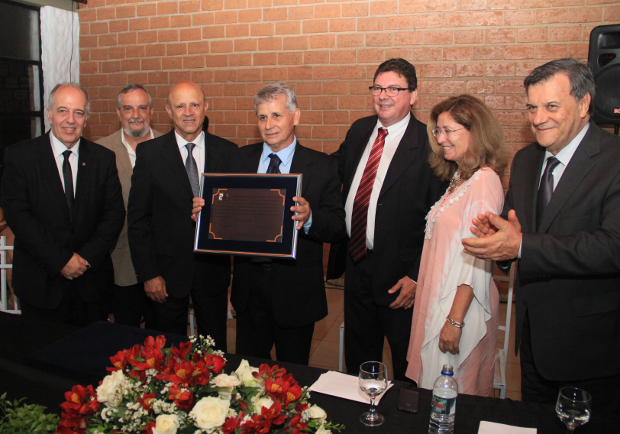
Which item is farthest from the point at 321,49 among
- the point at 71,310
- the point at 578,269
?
the point at 578,269

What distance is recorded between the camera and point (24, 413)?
41.5 inches

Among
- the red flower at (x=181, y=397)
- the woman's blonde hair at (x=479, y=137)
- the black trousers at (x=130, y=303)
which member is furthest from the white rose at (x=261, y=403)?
the black trousers at (x=130, y=303)

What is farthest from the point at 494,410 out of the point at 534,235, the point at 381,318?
the point at 381,318

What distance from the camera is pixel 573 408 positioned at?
4.40ft

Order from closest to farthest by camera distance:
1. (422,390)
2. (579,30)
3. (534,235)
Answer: (422,390)
(534,235)
(579,30)

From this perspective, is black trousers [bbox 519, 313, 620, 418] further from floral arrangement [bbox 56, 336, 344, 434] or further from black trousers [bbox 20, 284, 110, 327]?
black trousers [bbox 20, 284, 110, 327]

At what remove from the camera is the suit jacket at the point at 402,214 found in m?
2.52

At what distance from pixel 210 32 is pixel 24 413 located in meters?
4.85

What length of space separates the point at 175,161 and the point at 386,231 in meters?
1.23

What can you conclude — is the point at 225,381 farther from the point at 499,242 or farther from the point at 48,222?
the point at 48,222

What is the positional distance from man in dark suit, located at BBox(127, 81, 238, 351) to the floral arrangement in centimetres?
158

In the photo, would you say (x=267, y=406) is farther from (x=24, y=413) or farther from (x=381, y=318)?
(x=381, y=318)

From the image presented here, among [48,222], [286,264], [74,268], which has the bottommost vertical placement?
[74,268]

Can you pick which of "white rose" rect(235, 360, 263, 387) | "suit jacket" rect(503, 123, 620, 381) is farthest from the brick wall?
"white rose" rect(235, 360, 263, 387)
